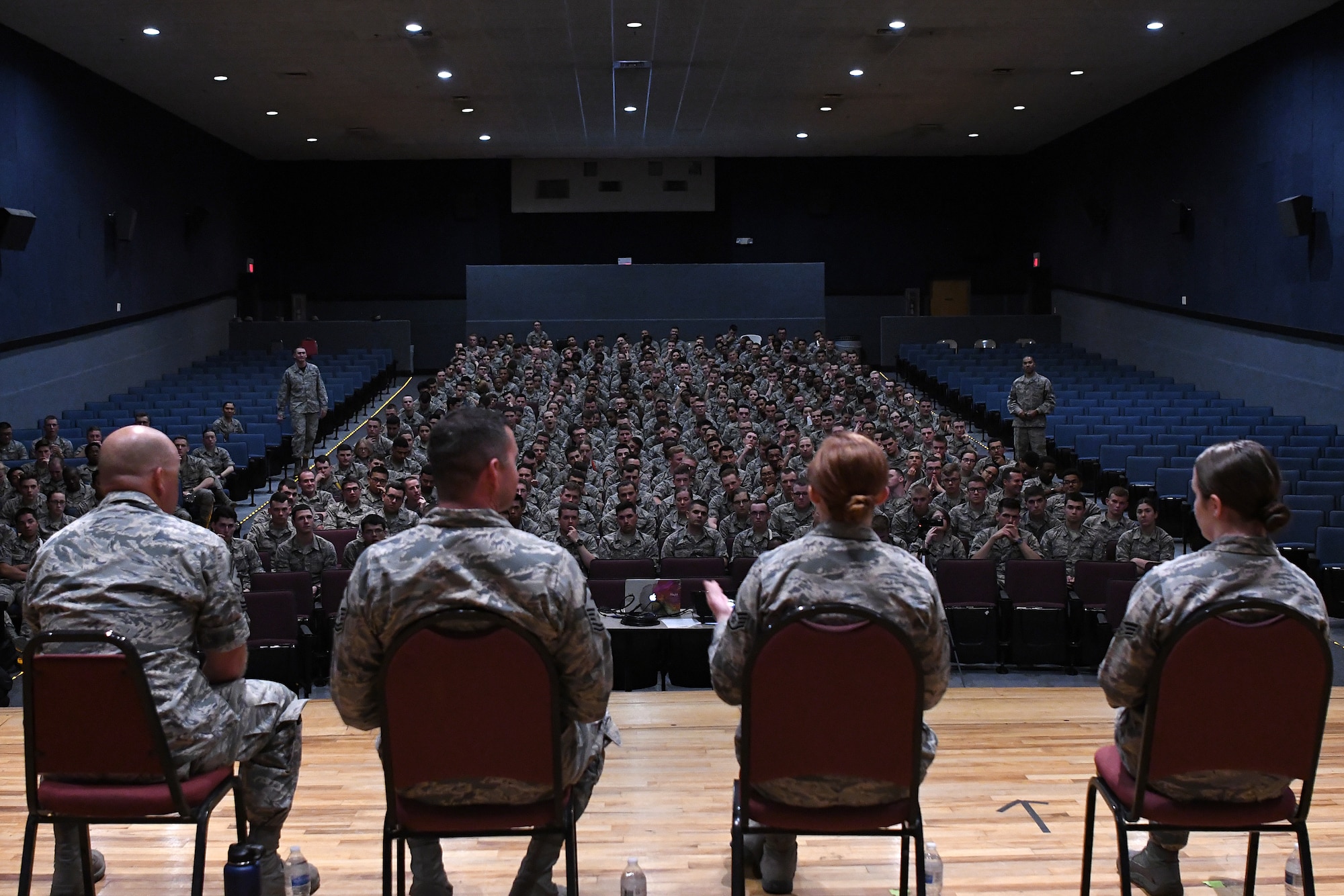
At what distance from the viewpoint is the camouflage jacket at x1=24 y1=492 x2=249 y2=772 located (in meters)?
2.59

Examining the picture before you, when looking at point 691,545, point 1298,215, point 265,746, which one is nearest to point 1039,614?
point 691,545

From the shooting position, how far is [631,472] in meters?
9.97

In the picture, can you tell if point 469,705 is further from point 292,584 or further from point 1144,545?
point 1144,545

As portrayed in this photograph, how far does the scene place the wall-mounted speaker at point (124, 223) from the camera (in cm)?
1611

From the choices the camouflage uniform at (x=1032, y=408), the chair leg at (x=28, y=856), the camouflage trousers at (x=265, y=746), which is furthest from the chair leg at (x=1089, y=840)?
the camouflage uniform at (x=1032, y=408)

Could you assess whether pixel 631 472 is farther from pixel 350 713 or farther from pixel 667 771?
pixel 350 713

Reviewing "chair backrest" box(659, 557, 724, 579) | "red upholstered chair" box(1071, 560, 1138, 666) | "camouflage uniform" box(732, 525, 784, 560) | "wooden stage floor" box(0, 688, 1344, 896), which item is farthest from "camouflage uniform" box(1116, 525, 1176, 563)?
"wooden stage floor" box(0, 688, 1344, 896)

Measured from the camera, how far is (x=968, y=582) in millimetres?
7383

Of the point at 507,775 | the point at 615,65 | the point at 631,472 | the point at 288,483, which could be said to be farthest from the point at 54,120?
the point at 507,775

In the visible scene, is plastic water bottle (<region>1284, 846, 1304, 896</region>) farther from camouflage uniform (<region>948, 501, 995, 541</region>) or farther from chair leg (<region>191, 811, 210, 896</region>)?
camouflage uniform (<region>948, 501, 995, 541</region>)

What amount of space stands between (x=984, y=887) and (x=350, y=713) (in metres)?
1.68

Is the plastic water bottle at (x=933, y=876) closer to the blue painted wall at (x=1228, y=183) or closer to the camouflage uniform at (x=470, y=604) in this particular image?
the camouflage uniform at (x=470, y=604)

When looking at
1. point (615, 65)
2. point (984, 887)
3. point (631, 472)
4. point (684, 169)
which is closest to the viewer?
point (984, 887)

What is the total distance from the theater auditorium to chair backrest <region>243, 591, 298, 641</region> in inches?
1.5
